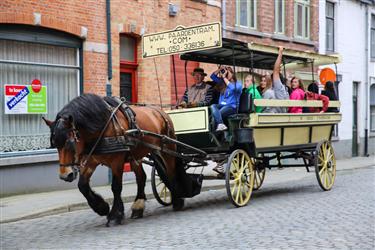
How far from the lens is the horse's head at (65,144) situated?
7.41m

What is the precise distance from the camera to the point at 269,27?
19516 millimetres

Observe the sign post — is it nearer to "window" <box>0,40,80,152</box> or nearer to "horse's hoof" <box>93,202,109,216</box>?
"horse's hoof" <box>93,202,109,216</box>

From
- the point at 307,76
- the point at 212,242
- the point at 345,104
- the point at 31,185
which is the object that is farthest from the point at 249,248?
the point at 345,104

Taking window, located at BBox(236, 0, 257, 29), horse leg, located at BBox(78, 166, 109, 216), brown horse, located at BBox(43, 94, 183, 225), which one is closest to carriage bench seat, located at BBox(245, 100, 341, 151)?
brown horse, located at BBox(43, 94, 183, 225)

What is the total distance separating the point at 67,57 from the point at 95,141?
5679 millimetres

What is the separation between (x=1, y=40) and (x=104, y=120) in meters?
4.84

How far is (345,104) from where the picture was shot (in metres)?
23.8

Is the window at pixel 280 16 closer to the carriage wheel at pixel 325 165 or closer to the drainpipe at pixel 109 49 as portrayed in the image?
the drainpipe at pixel 109 49

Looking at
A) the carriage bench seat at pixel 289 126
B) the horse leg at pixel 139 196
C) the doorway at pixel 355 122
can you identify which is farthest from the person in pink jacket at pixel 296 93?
the doorway at pixel 355 122

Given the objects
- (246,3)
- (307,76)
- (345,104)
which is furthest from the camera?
(345,104)

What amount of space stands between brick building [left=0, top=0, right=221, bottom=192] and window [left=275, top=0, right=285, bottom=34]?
18.5 feet

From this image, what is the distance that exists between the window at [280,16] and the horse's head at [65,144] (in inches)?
549

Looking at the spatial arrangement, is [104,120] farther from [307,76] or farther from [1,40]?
[307,76]

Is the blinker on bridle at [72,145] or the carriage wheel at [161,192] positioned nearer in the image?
the blinker on bridle at [72,145]
